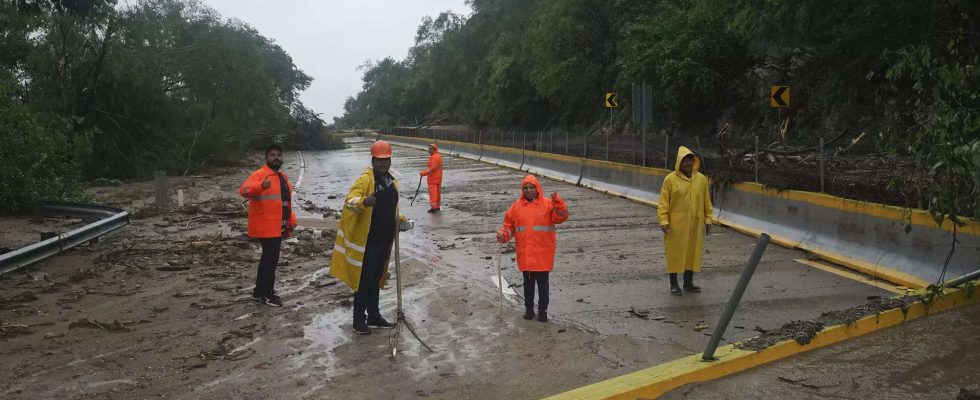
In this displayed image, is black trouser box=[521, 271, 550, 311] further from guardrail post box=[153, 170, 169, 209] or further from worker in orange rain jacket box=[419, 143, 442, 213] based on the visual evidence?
guardrail post box=[153, 170, 169, 209]

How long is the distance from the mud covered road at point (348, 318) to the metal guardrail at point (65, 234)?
0.76ft

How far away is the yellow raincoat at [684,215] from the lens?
8.16m

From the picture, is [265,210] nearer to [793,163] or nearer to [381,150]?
[381,150]

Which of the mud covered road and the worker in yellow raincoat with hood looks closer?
the mud covered road

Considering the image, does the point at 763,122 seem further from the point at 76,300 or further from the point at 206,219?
the point at 76,300

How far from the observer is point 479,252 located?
11211 millimetres

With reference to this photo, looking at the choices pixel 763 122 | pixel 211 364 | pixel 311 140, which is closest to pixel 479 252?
pixel 211 364

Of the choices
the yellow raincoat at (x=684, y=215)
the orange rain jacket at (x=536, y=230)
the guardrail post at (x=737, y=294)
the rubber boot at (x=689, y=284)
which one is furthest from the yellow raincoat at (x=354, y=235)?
the rubber boot at (x=689, y=284)

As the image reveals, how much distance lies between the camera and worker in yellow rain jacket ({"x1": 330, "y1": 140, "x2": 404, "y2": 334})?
6.82 m

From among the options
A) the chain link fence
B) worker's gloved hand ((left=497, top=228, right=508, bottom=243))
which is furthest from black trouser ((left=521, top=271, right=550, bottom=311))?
the chain link fence

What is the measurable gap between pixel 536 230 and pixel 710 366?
240cm

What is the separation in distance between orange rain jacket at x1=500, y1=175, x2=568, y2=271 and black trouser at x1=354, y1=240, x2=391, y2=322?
114 centimetres

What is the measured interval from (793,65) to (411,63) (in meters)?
105

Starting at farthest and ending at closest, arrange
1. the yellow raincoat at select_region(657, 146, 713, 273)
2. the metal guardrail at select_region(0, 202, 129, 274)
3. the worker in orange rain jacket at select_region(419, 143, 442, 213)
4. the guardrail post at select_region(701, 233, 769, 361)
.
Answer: the worker in orange rain jacket at select_region(419, 143, 442, 213) < the metal guardrail at select_region(0, 202, 129, 274) < the yellow raincoat at select_region(657, 146, 713, 273) < the guardrail post at select_region(701, 233, 769, 361)
